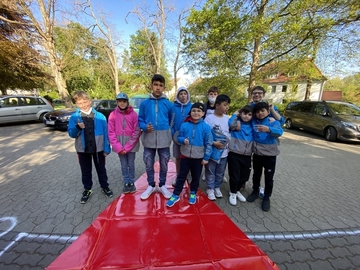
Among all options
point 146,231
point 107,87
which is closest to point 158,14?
point 107,87

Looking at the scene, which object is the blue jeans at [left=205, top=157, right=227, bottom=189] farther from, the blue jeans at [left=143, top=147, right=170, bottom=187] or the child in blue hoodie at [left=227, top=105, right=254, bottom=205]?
the blue jeans at [left=143, top=147, right=170, bottom=187]

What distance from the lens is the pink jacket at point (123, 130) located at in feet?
9.30

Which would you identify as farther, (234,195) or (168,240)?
(234,195)

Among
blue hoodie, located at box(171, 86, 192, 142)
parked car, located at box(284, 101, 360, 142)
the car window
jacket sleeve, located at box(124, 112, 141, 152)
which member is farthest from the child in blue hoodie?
the car window

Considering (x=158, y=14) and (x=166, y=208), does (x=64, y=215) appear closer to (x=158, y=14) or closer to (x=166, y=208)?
(x=166, y=208)

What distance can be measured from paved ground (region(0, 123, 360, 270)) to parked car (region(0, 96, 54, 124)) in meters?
5.43

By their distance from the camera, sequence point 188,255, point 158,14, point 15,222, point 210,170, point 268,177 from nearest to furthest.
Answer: point 188,255 < point 15,222 < point 268,177 < point 210,170 < point 158,14

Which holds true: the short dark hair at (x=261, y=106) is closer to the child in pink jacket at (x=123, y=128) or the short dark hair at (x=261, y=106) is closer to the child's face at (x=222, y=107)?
the child's face at (x=222, y=107)

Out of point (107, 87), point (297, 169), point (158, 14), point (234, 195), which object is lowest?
point (297, 169)

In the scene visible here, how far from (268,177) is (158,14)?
22.6m

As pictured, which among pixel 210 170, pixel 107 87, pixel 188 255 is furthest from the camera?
pixel 107 87

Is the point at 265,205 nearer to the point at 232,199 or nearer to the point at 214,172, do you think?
the point at 232,199

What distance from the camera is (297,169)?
4.77 metres

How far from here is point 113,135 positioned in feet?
9.35
